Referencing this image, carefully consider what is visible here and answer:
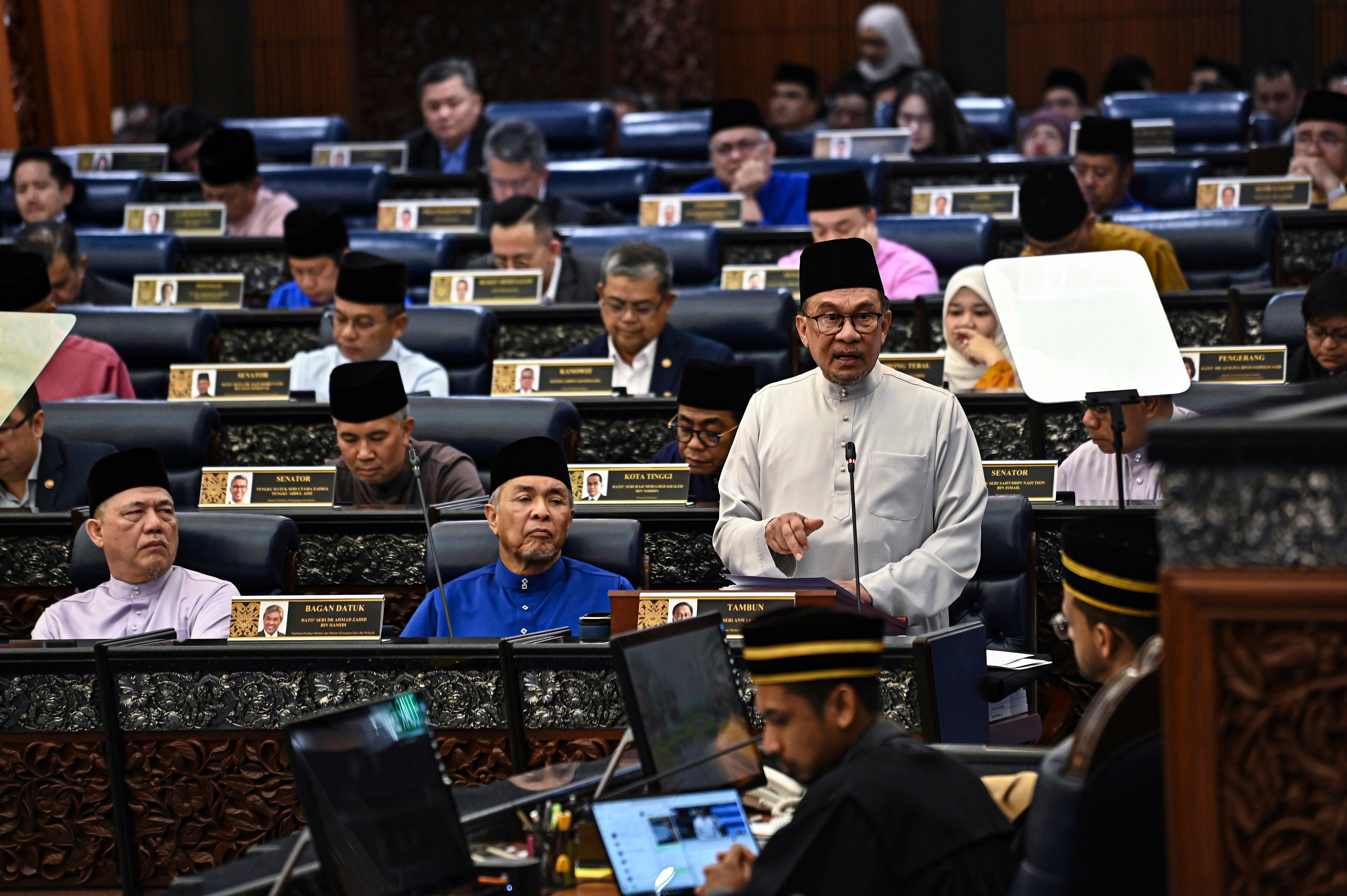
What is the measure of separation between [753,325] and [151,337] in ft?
7.05

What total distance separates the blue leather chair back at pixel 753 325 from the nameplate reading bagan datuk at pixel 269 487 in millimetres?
1571

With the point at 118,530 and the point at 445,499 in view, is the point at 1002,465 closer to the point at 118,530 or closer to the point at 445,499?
the point at 445,499

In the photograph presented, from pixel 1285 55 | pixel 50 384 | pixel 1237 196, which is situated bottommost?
pixel 50 384

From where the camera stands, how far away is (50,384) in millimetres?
5508

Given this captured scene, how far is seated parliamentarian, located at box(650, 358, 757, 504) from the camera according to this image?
14.1 feet

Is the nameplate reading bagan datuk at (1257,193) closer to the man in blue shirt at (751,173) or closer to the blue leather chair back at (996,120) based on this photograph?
the man in blue shirt at (751,173)

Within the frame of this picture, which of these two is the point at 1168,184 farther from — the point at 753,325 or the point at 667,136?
the point at 667,136

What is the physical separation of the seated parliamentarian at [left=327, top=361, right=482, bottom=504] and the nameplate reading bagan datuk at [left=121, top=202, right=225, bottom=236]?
2.88 meters

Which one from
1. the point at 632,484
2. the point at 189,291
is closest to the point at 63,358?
the point at 189,291

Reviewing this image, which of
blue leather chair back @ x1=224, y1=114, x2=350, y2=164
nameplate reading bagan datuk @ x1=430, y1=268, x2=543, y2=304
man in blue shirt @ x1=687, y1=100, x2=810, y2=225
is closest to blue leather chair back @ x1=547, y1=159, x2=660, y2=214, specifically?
man in blue shirt @ x1=687, y1=100, x2=810, y2=225

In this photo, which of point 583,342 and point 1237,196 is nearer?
point 583,342

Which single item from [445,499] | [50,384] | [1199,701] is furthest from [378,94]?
[1199,701]

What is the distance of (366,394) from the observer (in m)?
4.42

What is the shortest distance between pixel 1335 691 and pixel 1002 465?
8.31 feet
